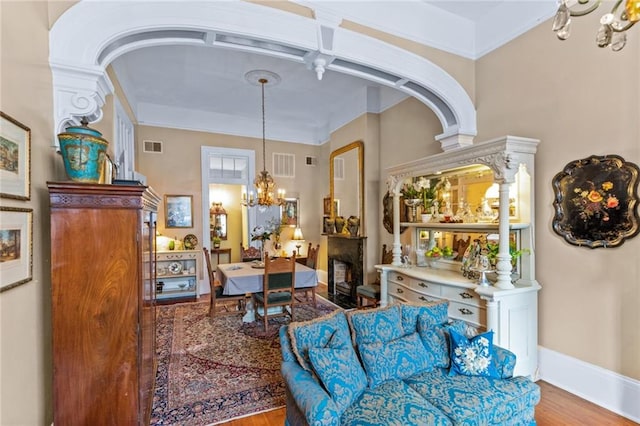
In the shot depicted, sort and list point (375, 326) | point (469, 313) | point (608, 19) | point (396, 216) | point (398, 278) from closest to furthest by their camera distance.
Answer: point (608, 19), point (375, 326), point (469, 313), point (398, 278), point (396, 216)

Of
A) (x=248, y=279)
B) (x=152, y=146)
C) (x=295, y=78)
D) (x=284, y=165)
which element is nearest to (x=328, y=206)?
(x=284, y=165)

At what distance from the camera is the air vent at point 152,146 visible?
19.5ft

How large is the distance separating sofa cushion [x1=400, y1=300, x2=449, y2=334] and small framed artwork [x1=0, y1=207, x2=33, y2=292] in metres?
2.45

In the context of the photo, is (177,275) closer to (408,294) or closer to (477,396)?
(408,294)

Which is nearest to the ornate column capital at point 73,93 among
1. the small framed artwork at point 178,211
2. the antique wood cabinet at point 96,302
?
the antique wood cabinet at point 96,302

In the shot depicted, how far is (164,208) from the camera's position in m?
6.01

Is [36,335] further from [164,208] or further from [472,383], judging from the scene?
[164,208]

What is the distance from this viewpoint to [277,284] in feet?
13.7

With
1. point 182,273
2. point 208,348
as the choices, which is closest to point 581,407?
point 208,348

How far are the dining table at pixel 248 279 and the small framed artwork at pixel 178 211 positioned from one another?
189cm

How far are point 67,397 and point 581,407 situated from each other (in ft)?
12.5

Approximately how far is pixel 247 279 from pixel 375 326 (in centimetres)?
237

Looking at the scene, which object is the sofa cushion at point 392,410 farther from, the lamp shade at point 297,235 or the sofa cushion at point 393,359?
the lamp shade at point 297,235

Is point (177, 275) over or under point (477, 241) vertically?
under
